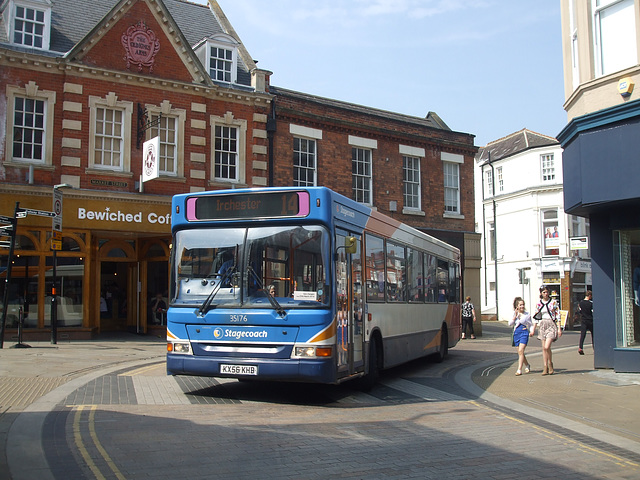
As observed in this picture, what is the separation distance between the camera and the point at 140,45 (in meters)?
21.5

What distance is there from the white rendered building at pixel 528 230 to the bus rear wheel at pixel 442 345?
77.5 ft

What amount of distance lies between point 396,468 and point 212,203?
511 centimetres

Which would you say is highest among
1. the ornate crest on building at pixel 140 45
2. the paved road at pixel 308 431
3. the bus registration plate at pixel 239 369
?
the ornate crest on building at pixel 140 45

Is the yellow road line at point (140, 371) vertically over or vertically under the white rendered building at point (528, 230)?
under

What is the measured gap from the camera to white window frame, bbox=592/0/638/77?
1310 centimetres

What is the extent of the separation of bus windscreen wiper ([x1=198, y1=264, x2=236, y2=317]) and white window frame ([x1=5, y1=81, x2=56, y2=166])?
41.3 feet

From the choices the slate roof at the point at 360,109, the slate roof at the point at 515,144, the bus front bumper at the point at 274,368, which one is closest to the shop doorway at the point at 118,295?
the slate roof at the point at 360,109

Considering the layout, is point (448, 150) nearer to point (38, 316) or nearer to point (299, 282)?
point (38, 316)

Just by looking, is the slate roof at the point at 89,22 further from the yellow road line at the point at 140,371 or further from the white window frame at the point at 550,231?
the white window frame at the point at 550,231

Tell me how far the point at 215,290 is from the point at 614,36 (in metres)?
9.90

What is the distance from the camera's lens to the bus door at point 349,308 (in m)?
9.48

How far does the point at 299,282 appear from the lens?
915 cm

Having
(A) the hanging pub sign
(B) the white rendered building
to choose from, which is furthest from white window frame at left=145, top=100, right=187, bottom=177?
(B) the white rendered building

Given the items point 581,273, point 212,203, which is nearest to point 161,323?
point 212,203
